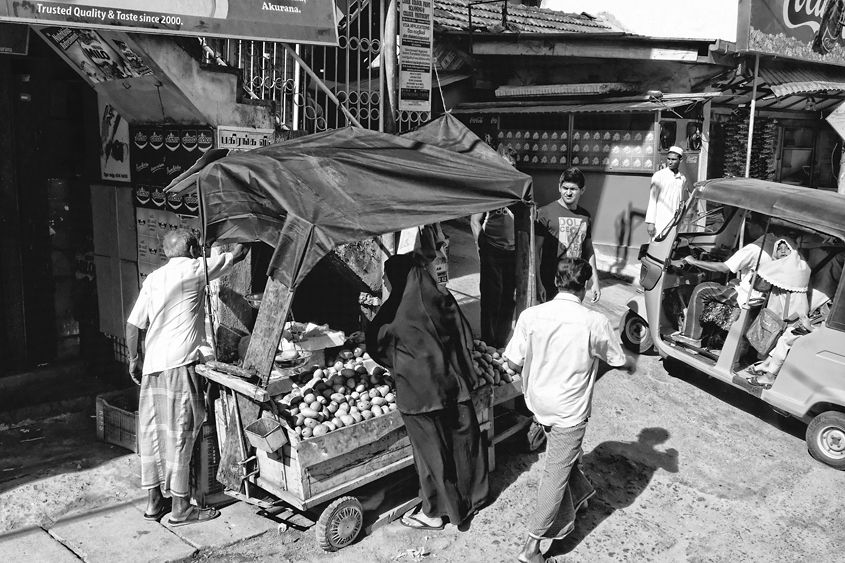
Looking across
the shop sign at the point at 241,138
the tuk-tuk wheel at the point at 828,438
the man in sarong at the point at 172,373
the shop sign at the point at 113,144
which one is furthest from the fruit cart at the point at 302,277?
the tuk-tuk wheel at the point at 828,438

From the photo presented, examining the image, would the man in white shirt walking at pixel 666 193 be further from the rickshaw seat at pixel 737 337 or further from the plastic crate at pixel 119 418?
the plastic crate at pixel 119 418

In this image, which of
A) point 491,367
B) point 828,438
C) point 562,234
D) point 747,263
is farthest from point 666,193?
point 491,367

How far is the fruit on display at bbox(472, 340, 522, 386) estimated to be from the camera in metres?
6.11

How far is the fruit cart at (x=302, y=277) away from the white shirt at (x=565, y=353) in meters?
1.04

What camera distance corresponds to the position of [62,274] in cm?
800

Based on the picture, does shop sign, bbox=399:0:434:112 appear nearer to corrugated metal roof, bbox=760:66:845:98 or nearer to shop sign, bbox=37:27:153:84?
shop sign, bbox=37:27:153:84

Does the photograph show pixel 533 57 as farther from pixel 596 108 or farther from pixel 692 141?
pixel 692 141

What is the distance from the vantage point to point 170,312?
5309mm

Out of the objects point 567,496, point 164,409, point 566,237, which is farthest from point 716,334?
point 164,409

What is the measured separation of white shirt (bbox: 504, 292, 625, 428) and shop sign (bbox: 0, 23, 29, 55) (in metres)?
5.14

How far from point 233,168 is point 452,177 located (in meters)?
1.59

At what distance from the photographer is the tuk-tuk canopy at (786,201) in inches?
251

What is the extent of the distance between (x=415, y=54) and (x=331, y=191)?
11.7 feet

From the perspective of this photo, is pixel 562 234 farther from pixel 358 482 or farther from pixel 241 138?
pixel 358 482
